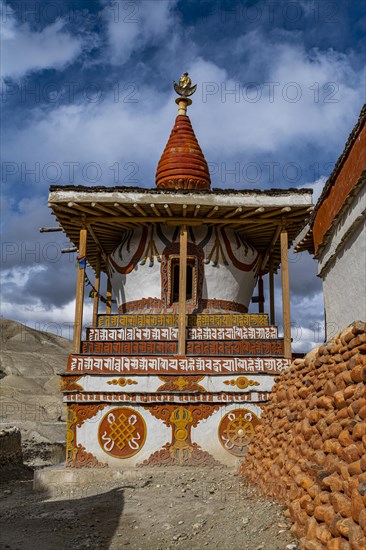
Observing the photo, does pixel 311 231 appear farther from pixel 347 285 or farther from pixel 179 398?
pixel 179 398

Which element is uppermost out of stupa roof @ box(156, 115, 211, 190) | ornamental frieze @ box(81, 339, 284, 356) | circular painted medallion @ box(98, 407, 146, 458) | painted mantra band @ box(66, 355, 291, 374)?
stupa roof @ box(156, 115, 211, 190)

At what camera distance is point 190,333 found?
453 inches

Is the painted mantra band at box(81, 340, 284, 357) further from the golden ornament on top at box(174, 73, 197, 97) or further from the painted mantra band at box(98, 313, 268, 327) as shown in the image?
the golden ornament on top at box(174, 73, 197, 97)

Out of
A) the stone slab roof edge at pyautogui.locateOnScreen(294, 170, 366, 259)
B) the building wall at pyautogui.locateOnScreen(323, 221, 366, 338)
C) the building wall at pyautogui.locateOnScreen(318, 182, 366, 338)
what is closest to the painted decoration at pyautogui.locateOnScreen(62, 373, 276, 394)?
the building wall at pyautogui.locateOnScreen(323, 221, 366, 338)

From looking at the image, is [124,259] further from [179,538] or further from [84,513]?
[179,538]

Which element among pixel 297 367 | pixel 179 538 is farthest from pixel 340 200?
pixel 179 538

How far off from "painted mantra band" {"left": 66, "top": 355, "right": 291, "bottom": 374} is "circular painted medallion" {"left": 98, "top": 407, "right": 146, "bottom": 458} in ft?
2.85

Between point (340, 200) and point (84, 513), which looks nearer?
point (84, 513)

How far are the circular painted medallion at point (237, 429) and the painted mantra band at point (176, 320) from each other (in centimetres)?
228

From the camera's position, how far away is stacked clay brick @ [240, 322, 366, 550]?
4402 millimetres

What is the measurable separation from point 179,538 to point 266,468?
5.80 feet

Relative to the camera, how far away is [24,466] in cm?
1435

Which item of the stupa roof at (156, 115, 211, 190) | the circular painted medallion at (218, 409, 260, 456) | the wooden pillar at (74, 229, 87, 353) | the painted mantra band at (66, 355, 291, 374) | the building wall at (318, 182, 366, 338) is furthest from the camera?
the stupa roof at (156, 115, 211, 190)

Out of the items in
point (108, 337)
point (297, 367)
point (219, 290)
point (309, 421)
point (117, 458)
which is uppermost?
point (219, 290)
